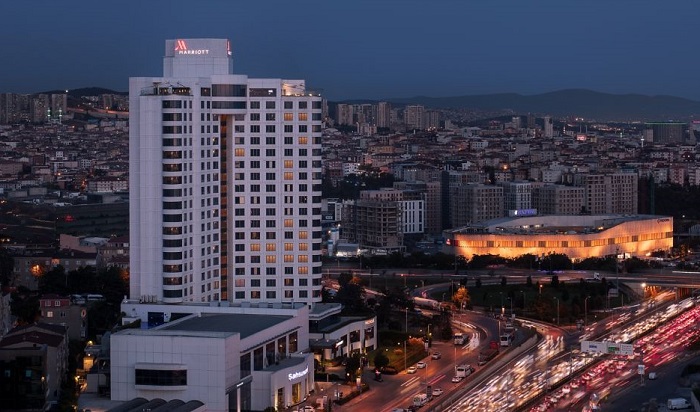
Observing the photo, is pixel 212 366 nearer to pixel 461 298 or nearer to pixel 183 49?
pixel 183 49

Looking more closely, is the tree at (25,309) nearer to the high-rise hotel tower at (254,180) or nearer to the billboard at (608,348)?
the high-rise hotel tower at (254,180)

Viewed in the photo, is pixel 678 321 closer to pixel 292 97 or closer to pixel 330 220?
pixel 292 97

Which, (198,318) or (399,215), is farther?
(399,215)

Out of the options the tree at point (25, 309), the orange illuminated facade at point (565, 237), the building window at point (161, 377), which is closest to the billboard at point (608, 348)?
the building window at point (161, 377)

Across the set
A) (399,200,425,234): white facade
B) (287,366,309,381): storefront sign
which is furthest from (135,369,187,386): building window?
(399,200,425,234): white facade

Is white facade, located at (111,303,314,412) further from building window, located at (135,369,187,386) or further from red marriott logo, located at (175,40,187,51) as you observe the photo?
red marriott logo, located at (175,40,187,51)

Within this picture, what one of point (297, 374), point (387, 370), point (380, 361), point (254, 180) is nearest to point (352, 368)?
point (380, 361)

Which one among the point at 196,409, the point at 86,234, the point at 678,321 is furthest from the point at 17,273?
the point at 196,409
